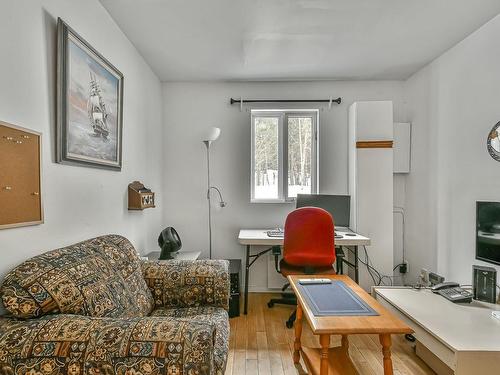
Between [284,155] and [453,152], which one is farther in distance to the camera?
[284,155]

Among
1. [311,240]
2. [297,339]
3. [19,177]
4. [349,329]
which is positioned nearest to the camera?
[19,177]

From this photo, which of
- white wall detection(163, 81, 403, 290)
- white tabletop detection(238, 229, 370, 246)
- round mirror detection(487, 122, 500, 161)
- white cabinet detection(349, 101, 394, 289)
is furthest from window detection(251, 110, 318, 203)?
round mirror detection(487, 122, 500, 161)

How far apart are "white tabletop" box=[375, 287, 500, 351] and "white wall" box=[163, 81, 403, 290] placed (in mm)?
1617

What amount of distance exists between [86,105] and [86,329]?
139cm

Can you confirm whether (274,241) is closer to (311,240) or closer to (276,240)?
(276,240)

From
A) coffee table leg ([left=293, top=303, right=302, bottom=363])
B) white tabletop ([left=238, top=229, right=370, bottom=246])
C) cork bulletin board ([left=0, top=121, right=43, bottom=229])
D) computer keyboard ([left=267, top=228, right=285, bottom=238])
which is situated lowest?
coffee table leg ([left=293, top=303, right=302, bottom=363])

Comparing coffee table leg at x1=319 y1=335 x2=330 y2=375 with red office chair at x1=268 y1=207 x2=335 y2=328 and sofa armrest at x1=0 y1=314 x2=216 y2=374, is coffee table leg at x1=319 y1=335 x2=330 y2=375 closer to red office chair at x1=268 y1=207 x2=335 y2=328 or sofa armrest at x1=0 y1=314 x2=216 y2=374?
sofa armrest at x1=0 y1=314 x2=216 y2=374

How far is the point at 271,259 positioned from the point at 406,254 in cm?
158

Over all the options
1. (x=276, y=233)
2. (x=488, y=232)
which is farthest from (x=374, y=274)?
(x=488, y=232)

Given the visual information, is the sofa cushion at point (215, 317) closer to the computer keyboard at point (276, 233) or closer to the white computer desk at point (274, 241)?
the white computer desk at point (274, 241)

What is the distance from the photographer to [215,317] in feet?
6.05

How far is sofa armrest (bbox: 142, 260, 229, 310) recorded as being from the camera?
6.78 ft

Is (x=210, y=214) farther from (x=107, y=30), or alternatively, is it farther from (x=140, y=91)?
(x=107, y=30)

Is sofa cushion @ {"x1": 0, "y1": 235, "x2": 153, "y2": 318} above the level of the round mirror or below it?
below
